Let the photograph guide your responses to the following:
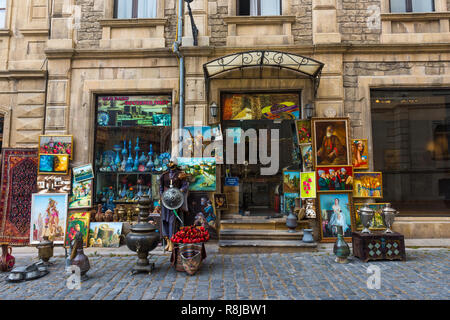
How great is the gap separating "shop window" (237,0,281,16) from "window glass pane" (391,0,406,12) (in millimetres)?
3232

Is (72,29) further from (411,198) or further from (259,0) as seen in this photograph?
(411,198)

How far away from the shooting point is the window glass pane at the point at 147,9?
813cm

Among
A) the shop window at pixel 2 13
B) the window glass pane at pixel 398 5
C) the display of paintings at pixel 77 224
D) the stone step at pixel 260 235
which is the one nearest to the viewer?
the stone step at pixel 260 235

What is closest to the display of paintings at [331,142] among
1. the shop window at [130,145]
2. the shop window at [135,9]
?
the shop window at [130,145]

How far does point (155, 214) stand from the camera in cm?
723

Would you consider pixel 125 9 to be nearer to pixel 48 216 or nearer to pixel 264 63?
pixel 264 63

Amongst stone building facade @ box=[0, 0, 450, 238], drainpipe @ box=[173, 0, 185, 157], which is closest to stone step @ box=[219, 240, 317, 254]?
drainpipe @ box=[173, 0, 185, 157]

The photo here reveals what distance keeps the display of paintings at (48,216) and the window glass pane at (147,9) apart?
18.1 feet

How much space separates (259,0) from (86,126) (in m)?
6.07

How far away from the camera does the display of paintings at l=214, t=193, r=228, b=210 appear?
23.8ft

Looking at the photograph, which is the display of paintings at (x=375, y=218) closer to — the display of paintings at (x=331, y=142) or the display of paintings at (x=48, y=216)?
the display of paintings at (x=331, y=142)

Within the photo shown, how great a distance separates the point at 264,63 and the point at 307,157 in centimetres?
269

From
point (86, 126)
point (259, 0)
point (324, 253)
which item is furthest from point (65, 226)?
point (259, 0)

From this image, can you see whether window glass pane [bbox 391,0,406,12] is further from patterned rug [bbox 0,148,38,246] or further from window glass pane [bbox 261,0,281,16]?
patterned rug [bbox 0,148,38,246]
